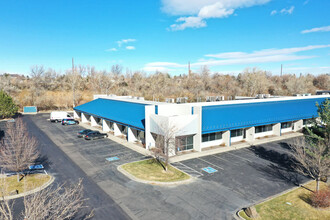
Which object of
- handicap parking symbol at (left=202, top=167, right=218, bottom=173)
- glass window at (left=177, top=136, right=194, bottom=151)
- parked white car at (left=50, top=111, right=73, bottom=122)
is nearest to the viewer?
handicap parking symbol at (left=202, top=167, right=218, bottom=173)

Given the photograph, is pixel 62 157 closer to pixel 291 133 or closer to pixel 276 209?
pixel 276 209

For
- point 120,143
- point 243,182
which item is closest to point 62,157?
point 120,143

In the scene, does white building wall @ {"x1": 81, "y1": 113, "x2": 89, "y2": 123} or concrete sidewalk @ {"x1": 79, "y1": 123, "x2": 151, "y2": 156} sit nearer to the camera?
concrete sidewalk @ {"x1": 79, "y1": 123, "x2": 151, "y2": 156}

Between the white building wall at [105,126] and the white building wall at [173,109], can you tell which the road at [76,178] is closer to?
the white building wall at [105,126]

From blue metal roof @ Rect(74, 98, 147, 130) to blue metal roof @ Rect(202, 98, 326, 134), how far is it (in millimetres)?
10247

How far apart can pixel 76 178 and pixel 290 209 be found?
19741mm

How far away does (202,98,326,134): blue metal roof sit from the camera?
1293 inches

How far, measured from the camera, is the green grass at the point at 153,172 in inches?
908

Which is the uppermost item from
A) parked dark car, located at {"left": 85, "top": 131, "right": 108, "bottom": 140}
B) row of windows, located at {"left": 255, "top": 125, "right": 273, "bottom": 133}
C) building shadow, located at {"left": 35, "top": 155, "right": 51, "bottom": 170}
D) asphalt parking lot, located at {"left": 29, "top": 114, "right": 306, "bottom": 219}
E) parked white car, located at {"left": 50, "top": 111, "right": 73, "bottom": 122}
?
parked white car, located at {"left": 50, "top": 111, "right": 73, "bottom": 122}

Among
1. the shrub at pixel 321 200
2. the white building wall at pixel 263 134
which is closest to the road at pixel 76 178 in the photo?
the shrub at pixel 321 200

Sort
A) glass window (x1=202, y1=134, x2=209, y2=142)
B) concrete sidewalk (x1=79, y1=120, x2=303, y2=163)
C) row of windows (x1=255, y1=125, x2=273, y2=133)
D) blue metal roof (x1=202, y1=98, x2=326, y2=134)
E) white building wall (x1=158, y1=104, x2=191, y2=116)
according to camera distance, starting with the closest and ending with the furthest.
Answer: concrete sidewalk (x1=79, y1=120, x2=303, y2=163) → blue metal roof (x1=202, y1=98, x2=326, y2=134) → white building wall (x1=158, y1=104, x2=191, y2=116) → glass window (x1=202, y1=134, x2=209, y2=142) → row of windows (x1=255, y1=125, x2=273, y2=133)

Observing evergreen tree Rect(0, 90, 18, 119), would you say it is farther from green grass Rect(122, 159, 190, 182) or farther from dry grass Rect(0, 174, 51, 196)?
green grass Rect(122, 159, 190, 182)

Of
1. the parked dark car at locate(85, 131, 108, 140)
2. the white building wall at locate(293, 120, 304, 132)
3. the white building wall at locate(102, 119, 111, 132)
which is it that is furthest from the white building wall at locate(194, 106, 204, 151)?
the white building wall at locate(293, 120, 304, 132)

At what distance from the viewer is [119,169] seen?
83.4ft
